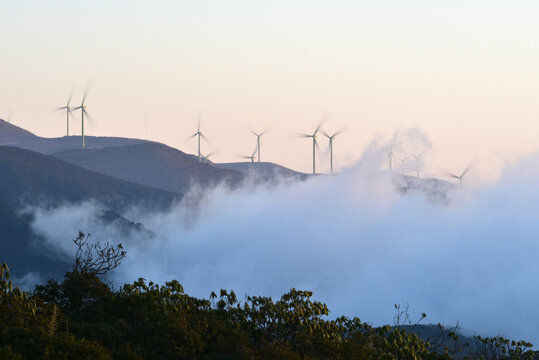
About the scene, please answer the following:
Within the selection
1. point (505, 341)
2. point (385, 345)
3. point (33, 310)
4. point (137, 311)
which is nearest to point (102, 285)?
point (137, 311)

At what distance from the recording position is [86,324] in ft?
95.3

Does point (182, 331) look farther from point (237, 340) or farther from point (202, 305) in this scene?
point (202, 305)

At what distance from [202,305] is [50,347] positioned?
1017 centimetres

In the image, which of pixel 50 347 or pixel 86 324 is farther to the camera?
pixel 86 324

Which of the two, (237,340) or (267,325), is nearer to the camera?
(237,340)

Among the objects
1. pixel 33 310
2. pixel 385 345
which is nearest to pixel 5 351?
pixel 33 310

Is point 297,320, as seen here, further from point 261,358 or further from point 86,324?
point 86,324

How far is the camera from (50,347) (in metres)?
24.5

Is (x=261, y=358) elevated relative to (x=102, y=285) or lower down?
lower down

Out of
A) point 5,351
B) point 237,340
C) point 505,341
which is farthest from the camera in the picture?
point 505,341

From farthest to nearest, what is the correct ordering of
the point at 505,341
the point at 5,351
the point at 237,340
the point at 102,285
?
the point at 505,341 → the point at 102,285 → the point at 237,340 → the point at 5,351

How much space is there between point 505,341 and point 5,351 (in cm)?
2537

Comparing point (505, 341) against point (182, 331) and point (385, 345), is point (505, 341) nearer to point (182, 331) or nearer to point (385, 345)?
point (385, 345)

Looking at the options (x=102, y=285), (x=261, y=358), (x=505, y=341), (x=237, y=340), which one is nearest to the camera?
(x=261, y=358)
